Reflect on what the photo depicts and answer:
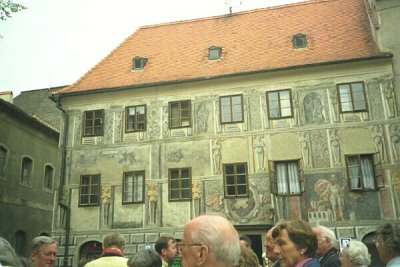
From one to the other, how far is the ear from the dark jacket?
2.56m

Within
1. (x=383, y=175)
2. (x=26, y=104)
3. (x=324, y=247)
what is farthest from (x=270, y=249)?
(x=26, y=104)

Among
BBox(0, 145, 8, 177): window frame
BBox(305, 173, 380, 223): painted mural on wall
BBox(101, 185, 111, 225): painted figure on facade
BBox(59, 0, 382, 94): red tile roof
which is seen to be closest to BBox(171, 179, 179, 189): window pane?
BBox(101, 185, 111, 225): painted figure on facade

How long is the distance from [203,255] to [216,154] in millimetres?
13303

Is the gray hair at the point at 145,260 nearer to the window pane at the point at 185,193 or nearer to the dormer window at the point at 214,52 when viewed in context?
the window pane at the point at 185,193

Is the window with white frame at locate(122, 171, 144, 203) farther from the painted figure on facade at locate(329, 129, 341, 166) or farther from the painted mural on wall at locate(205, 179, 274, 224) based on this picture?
the painted figure on facade at locate(329, 129, 341, 166)

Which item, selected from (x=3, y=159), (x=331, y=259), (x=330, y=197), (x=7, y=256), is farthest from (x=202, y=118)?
(x=7, y=256)

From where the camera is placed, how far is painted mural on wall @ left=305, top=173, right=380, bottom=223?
13609 mm

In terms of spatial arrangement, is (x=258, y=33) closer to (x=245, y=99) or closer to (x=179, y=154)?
(x=245, y=99)

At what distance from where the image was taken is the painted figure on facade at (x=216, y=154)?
50.0 ft

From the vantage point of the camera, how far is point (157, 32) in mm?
21406

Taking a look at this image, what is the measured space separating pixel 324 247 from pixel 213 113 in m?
11.8

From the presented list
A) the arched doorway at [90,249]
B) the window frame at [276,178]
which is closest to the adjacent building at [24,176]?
the arched doorway at [90,249]

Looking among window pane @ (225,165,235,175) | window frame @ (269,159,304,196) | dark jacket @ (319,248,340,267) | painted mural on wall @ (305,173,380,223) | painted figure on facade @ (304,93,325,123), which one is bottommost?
dark jacket @ (319,248,340,267)

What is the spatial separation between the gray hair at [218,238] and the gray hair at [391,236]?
207 cm
